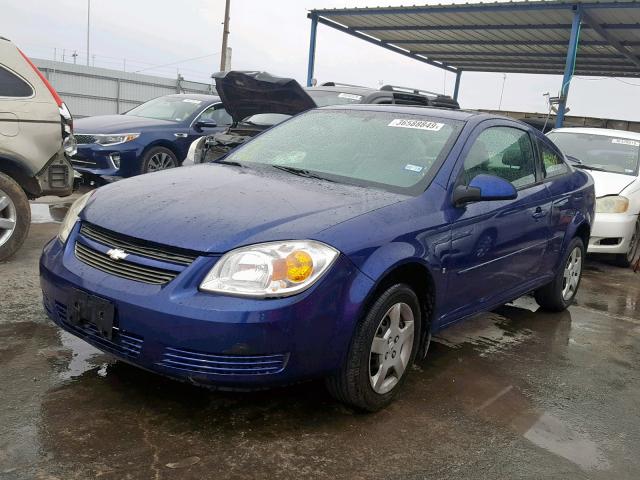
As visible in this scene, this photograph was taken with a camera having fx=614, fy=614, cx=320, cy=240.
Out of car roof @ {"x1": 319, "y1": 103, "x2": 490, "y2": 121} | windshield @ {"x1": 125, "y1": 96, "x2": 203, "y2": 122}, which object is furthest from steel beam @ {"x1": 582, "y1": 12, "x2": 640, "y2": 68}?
car roof @ {"x1": 319, "y1": 103, "x2": 490, "y2": 121}

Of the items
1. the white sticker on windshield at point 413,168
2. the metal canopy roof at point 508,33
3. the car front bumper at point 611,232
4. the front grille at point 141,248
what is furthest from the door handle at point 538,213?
the metal canopy roof at point 508,33

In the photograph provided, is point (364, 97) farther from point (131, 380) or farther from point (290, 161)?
point (131, 380)

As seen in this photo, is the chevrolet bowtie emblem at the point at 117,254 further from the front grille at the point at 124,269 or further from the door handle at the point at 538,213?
the door handle at the point at 538,213

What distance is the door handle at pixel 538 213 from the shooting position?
4.15 metres

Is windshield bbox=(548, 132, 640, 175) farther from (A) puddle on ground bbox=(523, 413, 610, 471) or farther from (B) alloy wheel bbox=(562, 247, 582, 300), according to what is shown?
(A) puddle on ground bbox=(523, 413, 610, 471)

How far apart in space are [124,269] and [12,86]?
3242 millimetres

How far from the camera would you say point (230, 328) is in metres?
2.42

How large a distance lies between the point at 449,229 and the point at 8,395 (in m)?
2.32

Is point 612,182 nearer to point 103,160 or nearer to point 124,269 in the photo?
point 124,269

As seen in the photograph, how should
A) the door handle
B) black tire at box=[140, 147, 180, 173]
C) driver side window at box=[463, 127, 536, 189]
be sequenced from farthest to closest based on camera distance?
black tire at box=[140, 147, 180, 173] < the door handle < driver side window at box=[463, 127, 536, 189]

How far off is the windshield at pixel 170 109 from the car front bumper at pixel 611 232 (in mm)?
5969

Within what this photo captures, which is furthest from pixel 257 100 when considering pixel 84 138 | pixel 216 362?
pixel 216 362

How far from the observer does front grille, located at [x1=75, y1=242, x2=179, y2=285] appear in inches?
101

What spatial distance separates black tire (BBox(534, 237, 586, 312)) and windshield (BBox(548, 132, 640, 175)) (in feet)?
9.48
